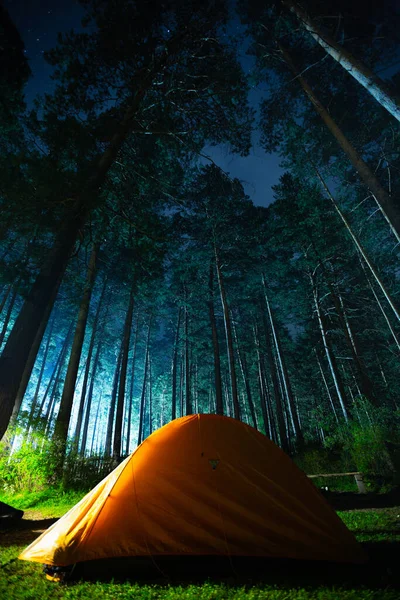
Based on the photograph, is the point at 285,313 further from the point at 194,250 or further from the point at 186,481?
the point at 186,481

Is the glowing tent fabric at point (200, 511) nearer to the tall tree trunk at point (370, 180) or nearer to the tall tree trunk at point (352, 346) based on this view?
the tall tree trunk at point (370, 180)

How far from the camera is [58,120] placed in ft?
21.8

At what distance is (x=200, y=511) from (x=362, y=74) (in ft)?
31.9

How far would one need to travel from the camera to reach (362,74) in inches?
259

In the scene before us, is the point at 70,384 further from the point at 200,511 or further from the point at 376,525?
the point at 376,525

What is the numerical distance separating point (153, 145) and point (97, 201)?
17.2 ft

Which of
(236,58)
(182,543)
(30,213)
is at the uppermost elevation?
(236,58)

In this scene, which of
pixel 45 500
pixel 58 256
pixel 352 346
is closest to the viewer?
pixel 58 256

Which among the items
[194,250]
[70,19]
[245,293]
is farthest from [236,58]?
[245,293]

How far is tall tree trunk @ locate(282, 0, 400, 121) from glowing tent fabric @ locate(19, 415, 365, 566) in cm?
743

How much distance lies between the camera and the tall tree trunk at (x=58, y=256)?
16.4ft

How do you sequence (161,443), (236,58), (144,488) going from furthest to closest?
1. (236,58)
2. (161,443)
3. (144,488)

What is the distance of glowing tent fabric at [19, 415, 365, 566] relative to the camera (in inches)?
121

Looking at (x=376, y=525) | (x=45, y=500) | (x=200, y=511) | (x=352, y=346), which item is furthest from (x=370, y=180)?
(x=45, y=500)
